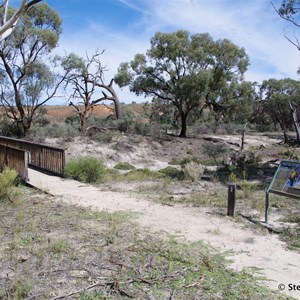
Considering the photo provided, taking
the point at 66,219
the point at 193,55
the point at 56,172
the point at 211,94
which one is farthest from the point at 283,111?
the point at 66,219

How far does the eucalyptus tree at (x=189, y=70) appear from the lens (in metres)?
30.4

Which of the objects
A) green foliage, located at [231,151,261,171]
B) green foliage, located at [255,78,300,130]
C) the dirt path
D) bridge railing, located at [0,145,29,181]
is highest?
green foliage, located at [255,78,300,130]

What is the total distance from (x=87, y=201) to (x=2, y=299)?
5479 mm

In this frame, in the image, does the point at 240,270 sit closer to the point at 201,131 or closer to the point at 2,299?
the point at 2,299

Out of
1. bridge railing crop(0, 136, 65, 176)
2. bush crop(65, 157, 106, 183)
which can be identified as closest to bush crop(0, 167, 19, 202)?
bush crop(65, 157, 106, 183)

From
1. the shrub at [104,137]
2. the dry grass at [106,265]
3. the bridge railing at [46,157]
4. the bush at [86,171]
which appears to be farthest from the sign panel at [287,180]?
the shrub at [104,137]

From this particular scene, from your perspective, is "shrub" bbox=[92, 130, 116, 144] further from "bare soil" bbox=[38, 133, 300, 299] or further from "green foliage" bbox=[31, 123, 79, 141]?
"bare soil" bbox=[38, 133, 300, 299]

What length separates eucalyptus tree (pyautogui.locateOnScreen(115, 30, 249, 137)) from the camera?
30.4 metres

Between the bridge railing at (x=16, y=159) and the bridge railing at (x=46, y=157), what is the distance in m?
1.40

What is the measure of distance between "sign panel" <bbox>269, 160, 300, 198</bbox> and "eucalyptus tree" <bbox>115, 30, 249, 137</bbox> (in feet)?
72.9

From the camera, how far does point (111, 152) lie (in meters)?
24.6

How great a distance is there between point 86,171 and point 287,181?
23.6ft

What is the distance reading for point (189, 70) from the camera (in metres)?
31.2

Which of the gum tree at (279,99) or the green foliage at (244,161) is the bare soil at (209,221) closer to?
the green foliage at (244,161)
